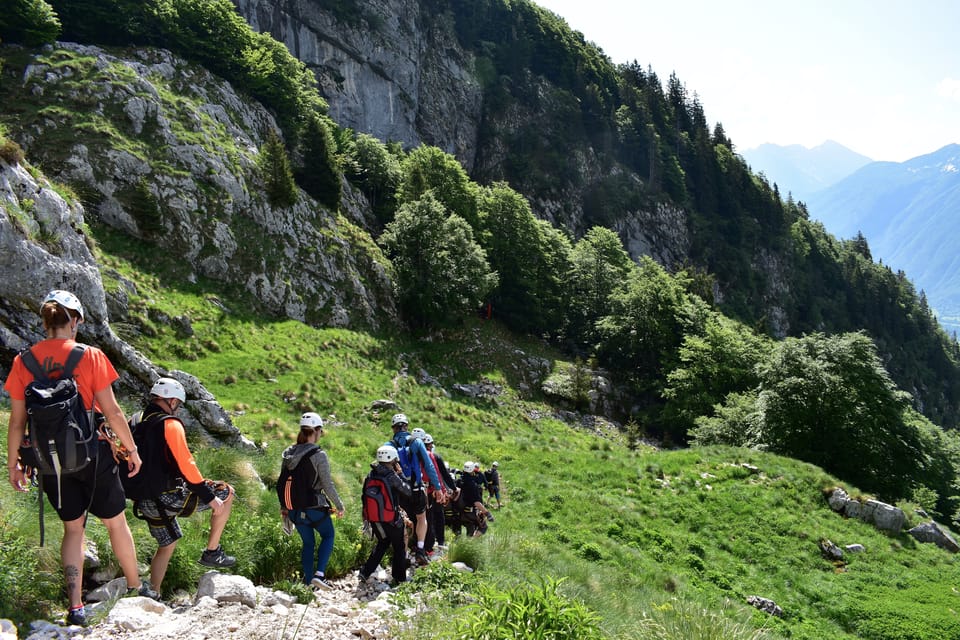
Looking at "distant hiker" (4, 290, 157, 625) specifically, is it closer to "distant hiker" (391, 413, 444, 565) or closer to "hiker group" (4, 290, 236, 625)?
"hiker group" (4, 290, 236, 625)

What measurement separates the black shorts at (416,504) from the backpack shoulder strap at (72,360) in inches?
201

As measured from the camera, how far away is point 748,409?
98.2 ft

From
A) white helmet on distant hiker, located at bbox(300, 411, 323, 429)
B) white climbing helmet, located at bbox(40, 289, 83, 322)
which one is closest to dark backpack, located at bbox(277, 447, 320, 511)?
white helmet on distant hiker, located at bbox(300, 411, 323, 429)

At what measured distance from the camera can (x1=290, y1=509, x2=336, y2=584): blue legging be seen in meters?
6.95

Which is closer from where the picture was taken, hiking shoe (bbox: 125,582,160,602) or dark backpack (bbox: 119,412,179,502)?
dark backpack (bbox: 119,412,179,502)

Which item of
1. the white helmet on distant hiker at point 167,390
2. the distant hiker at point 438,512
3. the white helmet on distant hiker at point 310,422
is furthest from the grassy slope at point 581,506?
A: the white helmet on distant hiker at point 167,390

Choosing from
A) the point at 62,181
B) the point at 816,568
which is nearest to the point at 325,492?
the point at 816,568

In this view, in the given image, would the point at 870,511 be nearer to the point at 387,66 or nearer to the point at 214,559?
the point at 214,559

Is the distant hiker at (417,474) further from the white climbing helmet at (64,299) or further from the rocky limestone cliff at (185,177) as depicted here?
the rocky limestone cliff at (185,177)

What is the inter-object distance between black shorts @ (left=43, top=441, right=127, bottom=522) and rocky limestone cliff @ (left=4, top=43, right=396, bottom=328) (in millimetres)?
24336

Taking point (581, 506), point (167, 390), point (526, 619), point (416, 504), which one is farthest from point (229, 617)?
point (581, 506)

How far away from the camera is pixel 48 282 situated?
11891 millimetres

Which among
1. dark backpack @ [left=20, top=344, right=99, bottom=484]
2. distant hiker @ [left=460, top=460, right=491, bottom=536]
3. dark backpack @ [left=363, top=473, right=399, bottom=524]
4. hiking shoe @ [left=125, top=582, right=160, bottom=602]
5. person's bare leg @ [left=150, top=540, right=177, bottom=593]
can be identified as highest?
dark backpack @ [left=20, top=344, right=99, bottom=484]

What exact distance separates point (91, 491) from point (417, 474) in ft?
16.4
